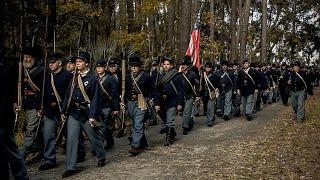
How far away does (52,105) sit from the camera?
9.54 m

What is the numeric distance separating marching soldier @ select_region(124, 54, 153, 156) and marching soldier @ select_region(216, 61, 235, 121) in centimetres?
682

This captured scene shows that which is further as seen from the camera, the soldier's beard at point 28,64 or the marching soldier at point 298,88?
the marching soldier at point 298,88

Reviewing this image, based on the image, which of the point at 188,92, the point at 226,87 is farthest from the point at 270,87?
the point at 188,92

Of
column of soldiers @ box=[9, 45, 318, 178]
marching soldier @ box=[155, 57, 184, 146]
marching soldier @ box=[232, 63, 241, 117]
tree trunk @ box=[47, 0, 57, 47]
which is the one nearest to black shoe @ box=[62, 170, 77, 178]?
column of soldiers @ box=[9, 45, 318, 178]

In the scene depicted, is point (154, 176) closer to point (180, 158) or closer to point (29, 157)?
point (180, 158)

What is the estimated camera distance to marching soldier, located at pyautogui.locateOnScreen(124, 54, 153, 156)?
425 inches

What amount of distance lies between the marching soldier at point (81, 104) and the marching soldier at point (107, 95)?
2300 millimetres

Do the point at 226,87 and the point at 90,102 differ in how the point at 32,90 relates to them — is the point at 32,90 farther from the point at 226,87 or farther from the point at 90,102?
the point at 226,87

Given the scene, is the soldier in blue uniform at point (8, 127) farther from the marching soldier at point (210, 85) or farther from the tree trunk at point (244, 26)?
the tree trunk at point (244, 26)

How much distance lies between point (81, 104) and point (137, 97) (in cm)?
222

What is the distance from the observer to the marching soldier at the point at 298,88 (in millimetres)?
16328

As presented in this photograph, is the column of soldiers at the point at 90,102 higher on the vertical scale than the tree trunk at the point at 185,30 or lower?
lower

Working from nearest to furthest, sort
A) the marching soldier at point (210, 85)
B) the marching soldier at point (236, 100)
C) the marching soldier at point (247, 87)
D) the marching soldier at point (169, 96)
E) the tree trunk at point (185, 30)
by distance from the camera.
Answer: 1. the marching soldier at point (169, 96)
2. the marching soldier at point (210, 85)
3. the marching soldier at point (247, 87)
4. the marching soldier at point (236, 100)
5. the tree trunk at point (185, 30)

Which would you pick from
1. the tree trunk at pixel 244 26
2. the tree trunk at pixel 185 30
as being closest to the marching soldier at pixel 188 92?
the tree trunk at pixel 185 30
